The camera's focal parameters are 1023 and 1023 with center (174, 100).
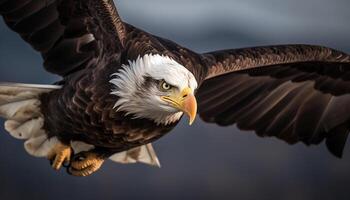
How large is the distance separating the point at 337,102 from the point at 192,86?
1737mm

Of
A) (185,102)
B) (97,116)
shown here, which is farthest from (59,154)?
(185,102)

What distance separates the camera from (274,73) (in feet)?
19.7

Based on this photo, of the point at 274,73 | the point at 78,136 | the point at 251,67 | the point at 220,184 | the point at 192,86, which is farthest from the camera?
the point at 220,184

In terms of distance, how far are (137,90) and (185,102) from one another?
1.10 ft

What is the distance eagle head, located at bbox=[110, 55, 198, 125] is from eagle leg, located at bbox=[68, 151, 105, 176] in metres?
0.70

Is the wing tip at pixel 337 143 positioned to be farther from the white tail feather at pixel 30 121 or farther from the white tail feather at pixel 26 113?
the white tail feather at pixel 26 113

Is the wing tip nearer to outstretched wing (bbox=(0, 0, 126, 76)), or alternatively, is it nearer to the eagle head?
the eagle head

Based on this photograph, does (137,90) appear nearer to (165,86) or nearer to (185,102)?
(165,86)

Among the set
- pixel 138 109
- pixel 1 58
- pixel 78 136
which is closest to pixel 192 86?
pixel 138 109

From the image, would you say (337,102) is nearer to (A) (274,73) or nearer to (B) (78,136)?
(A) (274,73)

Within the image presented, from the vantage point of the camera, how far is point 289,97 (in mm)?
6145

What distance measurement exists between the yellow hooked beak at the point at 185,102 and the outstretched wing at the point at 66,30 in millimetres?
434

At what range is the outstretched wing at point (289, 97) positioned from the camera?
584 cm

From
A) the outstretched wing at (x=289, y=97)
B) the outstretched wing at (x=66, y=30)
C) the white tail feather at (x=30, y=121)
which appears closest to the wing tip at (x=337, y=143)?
the outstretched wing at (x=289, y=97)
